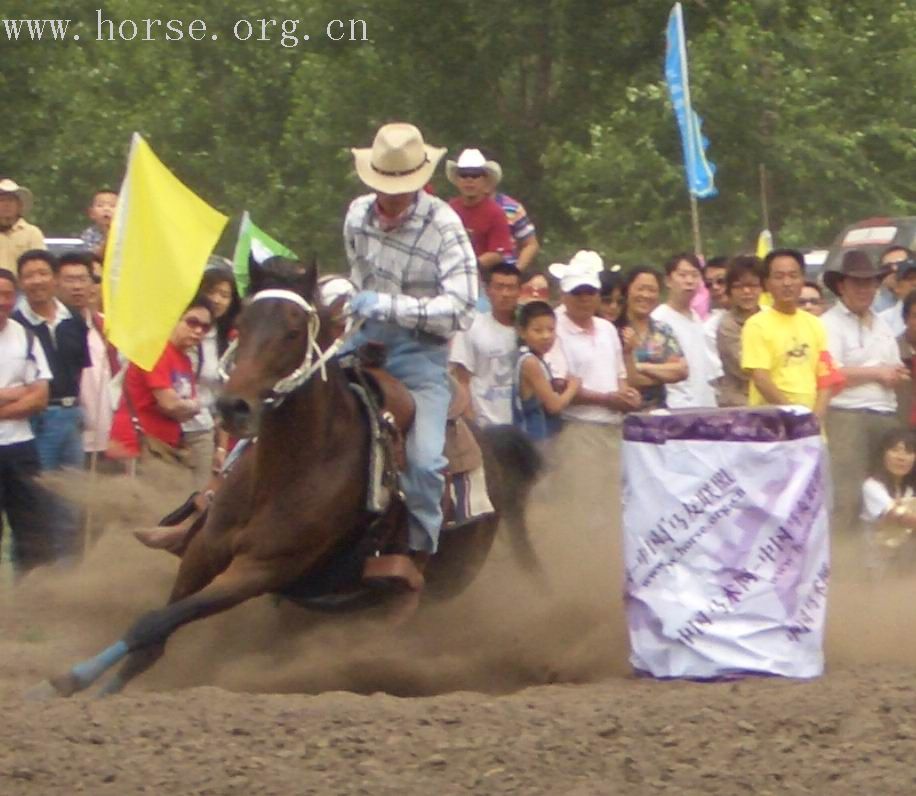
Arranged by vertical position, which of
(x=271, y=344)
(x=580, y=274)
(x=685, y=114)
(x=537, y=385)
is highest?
(x=685, y=114)

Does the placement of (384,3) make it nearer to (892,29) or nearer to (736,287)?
(892,29)

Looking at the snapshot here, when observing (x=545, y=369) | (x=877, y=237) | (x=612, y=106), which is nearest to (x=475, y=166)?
(x=545, y=369)

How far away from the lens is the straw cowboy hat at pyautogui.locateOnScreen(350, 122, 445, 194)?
325 inches

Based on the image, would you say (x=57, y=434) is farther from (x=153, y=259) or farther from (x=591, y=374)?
(x=591, y=374)

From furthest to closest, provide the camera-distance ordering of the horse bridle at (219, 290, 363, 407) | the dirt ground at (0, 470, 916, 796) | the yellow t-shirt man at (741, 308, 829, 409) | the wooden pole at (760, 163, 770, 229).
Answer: the wooden pole at (760, 163, 770, 229)
the yellow t-shirt man at (741, 308, 829, 409)
the horse bridle at (219, 290, 363, 407)
the dirt ground at (0, 470, 916, 796)

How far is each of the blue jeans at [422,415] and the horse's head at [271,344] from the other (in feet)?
2.04

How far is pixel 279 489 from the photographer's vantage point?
25.7 feet

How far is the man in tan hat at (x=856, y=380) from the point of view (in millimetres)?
11859

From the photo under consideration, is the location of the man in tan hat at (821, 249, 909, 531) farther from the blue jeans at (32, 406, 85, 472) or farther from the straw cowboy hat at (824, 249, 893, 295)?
the blue jeans at (32, 406, 85, 472)

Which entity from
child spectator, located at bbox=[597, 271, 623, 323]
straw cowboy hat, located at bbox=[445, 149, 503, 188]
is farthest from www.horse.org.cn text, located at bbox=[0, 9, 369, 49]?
straw cowboy hat, located at bbox=[445, 149, 503, 188]

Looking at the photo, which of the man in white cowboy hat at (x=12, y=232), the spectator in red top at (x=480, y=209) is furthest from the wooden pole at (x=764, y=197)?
the man in white cowboy hat at (x=12, y=232)

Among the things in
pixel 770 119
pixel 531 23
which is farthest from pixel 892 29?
pixel 531 23

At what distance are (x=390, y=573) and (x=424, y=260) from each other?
135cm

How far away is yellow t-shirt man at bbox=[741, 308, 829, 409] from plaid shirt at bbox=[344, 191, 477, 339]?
320cm
